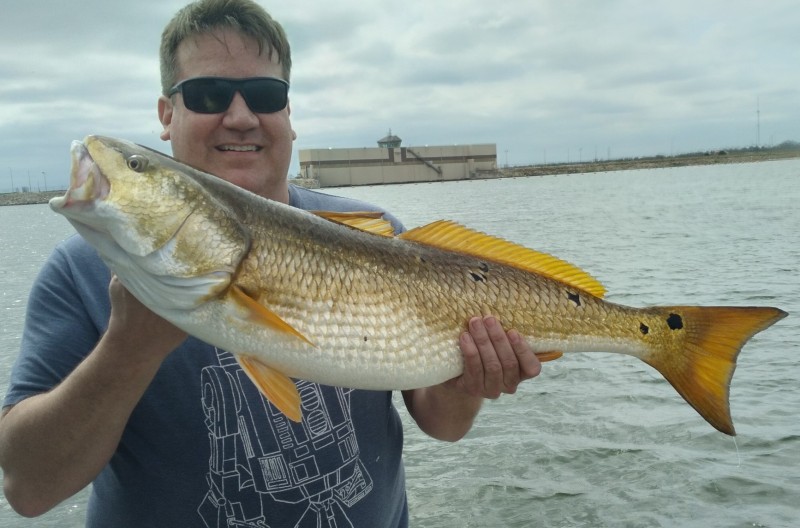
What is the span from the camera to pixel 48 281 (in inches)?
105

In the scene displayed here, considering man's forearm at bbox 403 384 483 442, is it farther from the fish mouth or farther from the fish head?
the fish mouth

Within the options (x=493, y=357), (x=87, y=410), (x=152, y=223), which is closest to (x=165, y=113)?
(x=152, y=223)

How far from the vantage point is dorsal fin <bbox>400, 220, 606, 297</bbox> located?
298 centimetres

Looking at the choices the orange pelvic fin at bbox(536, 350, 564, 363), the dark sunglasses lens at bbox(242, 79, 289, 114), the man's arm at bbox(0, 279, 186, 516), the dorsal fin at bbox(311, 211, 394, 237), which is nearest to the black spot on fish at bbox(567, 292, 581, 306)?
the orange pelvic fin at bbox(536, 350, 564, 363)

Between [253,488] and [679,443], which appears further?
[679,443]

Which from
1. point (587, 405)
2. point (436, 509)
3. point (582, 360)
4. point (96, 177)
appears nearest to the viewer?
point (96, 177)

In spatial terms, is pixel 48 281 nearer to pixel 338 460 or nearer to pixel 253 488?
pixel 253 488

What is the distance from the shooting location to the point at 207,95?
298cm

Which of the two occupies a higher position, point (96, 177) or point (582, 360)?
point (96, 177)

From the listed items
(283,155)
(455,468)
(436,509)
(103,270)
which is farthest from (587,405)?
(103,270)

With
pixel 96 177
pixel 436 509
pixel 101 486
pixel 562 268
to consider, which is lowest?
pixel 436 509

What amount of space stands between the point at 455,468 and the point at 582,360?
405cm

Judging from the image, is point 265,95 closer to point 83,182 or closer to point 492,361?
point 83,182

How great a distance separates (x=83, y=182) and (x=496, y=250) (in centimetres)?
175
